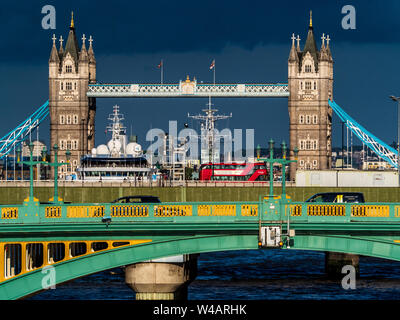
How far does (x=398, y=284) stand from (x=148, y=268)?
848 inches

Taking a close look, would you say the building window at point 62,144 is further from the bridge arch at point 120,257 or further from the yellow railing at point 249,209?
the yellow railing at point 249,209

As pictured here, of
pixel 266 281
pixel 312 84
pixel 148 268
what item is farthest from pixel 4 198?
pixel 312 84

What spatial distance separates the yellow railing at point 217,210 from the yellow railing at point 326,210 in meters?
2.61

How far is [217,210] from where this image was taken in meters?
31.7

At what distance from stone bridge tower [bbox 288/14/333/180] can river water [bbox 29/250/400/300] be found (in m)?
63.3

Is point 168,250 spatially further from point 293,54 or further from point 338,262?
point 293,54

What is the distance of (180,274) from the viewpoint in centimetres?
3600

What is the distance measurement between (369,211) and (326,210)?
144cm

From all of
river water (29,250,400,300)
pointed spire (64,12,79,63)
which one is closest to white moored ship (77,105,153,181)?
pointed spire (64,12,79,63)

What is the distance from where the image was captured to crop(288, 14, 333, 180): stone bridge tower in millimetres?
128625

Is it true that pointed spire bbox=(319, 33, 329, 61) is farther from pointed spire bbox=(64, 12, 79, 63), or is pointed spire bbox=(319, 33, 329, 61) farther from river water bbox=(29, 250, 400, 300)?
river water bbox=(29, 250, 400, 300)

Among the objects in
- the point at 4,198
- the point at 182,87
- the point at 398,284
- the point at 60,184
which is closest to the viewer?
the point at 398,284
